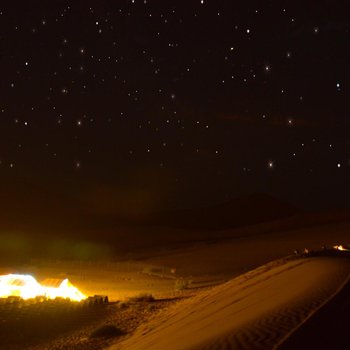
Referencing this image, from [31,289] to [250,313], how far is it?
1414 centimetres

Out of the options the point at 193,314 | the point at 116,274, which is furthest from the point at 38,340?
the point at 116,274

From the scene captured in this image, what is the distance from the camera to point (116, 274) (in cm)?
3888

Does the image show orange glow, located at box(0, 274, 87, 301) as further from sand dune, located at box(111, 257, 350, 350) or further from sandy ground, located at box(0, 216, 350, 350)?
sand dune, located at box(111, 257, 350, 350)

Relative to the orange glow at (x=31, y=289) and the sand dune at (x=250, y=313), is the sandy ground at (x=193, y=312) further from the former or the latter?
the orange glow at (x=31, y=289)

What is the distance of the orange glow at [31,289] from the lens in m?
25.4

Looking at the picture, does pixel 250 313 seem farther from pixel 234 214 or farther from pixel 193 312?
pixel 234 214

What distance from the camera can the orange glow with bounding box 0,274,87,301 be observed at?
2541 cm

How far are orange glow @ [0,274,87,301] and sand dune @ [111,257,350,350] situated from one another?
Result: 614 centimetres

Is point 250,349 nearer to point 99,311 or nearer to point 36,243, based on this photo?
point 99,311

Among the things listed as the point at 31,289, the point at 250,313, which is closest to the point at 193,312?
the point at 250,313

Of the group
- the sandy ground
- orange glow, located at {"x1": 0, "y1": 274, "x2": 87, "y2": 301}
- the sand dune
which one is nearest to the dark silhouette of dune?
the sandy ground

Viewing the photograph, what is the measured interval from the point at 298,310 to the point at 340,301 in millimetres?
1006

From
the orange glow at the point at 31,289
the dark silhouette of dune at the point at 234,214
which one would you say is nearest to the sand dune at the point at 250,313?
the orange glow at the point at 31,289

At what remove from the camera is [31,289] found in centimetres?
2598
